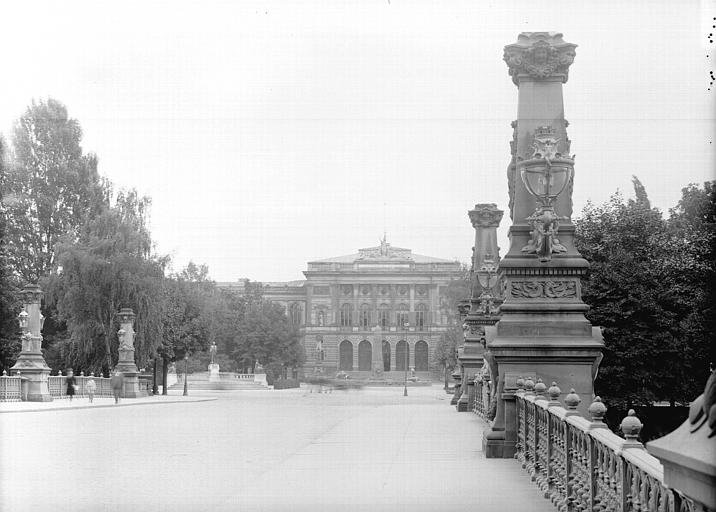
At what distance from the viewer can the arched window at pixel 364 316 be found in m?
148

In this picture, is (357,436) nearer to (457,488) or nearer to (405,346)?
(457,488)

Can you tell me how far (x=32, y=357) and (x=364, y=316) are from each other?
104248 mm

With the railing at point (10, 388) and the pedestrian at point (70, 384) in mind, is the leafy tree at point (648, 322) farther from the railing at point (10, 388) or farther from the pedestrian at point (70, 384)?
the pedestrian at point (70, 384)

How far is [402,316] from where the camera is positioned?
148m

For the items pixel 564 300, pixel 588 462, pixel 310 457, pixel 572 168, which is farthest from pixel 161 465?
pixel 588 462

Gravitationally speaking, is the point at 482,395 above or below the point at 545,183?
below

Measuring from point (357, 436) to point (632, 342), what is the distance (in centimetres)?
1852

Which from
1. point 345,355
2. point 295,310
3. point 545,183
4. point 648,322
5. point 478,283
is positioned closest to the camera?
point 545,183

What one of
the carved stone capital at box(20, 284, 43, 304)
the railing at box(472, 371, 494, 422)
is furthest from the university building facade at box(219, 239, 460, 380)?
the railing at box(472, 371, 494, 422)

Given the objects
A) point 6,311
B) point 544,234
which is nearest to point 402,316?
point 6,311

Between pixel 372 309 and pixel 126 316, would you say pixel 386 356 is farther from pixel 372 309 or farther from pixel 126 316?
pixel 126 316

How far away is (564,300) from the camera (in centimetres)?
1500

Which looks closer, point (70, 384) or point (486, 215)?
point (486, 215)

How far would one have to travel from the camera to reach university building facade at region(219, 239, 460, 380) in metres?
146
